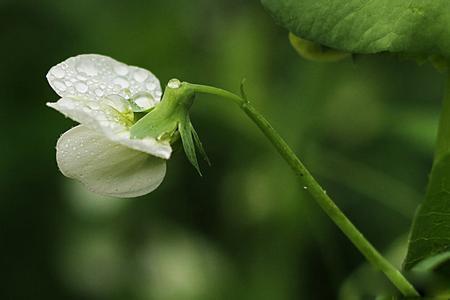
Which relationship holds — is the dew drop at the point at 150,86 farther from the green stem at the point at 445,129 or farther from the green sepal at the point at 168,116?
the green stem at the point at 445,129

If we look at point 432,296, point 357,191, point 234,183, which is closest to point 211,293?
point 234,183

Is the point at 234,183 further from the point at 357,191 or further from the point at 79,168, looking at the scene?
the point at 79,168

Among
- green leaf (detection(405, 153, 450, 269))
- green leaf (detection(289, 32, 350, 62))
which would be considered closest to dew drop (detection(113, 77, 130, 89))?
green leaf (detection(289, 32, 350, 62))

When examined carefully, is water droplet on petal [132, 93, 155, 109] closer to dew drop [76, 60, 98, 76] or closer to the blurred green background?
dew drop [76, 60, 98, 76]

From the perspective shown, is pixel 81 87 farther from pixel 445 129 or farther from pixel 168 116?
pixel 445 129

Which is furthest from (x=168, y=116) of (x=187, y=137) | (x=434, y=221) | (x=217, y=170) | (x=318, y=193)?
(x=217, y=170)

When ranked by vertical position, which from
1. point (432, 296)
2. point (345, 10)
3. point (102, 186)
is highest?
point (345, 10)
